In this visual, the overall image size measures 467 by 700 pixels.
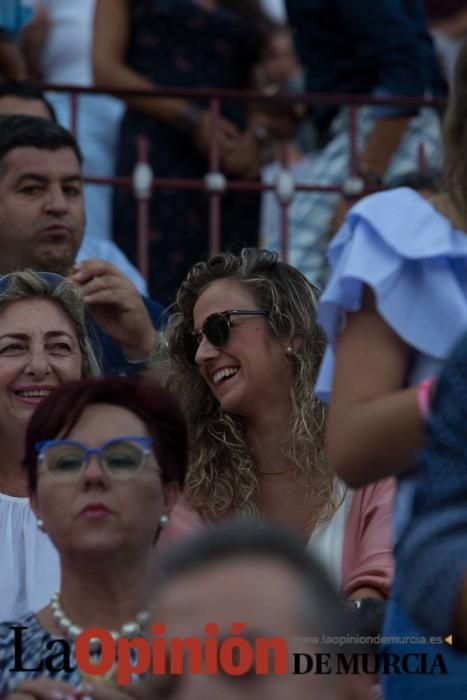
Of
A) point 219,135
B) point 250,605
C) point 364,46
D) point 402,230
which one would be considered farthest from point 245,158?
Result: point 250,605

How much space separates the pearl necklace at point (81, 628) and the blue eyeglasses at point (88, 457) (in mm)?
257

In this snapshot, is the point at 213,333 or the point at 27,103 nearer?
the point at 213,333

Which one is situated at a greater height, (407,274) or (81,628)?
(407,274)

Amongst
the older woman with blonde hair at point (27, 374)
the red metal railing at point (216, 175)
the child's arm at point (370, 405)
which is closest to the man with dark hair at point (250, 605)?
the child's arm at point (370, 405)

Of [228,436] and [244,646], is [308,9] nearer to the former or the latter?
[228,436]

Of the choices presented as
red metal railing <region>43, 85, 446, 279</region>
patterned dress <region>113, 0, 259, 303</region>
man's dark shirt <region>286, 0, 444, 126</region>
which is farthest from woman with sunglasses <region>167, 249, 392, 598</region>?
man's dark shirt <region>286, 0, 444, 126</region>

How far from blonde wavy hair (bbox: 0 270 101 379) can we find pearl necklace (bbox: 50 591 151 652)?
3.76 feet

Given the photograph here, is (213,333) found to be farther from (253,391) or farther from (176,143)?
(176,143)

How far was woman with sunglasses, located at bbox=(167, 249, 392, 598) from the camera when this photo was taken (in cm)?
420

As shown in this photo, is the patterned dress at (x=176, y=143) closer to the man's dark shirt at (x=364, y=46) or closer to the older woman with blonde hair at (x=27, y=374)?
the man's dark shirt at (x=364, y=46)

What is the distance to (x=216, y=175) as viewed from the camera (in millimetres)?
6367

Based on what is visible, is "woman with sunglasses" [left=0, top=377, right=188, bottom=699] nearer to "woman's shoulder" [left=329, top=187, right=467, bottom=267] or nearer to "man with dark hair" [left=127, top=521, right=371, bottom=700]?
"woman's shoulder" [left=329, top=187, right=467, bottom=267]

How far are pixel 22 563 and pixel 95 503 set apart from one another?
2.81ft

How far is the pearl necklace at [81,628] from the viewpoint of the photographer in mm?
3084
